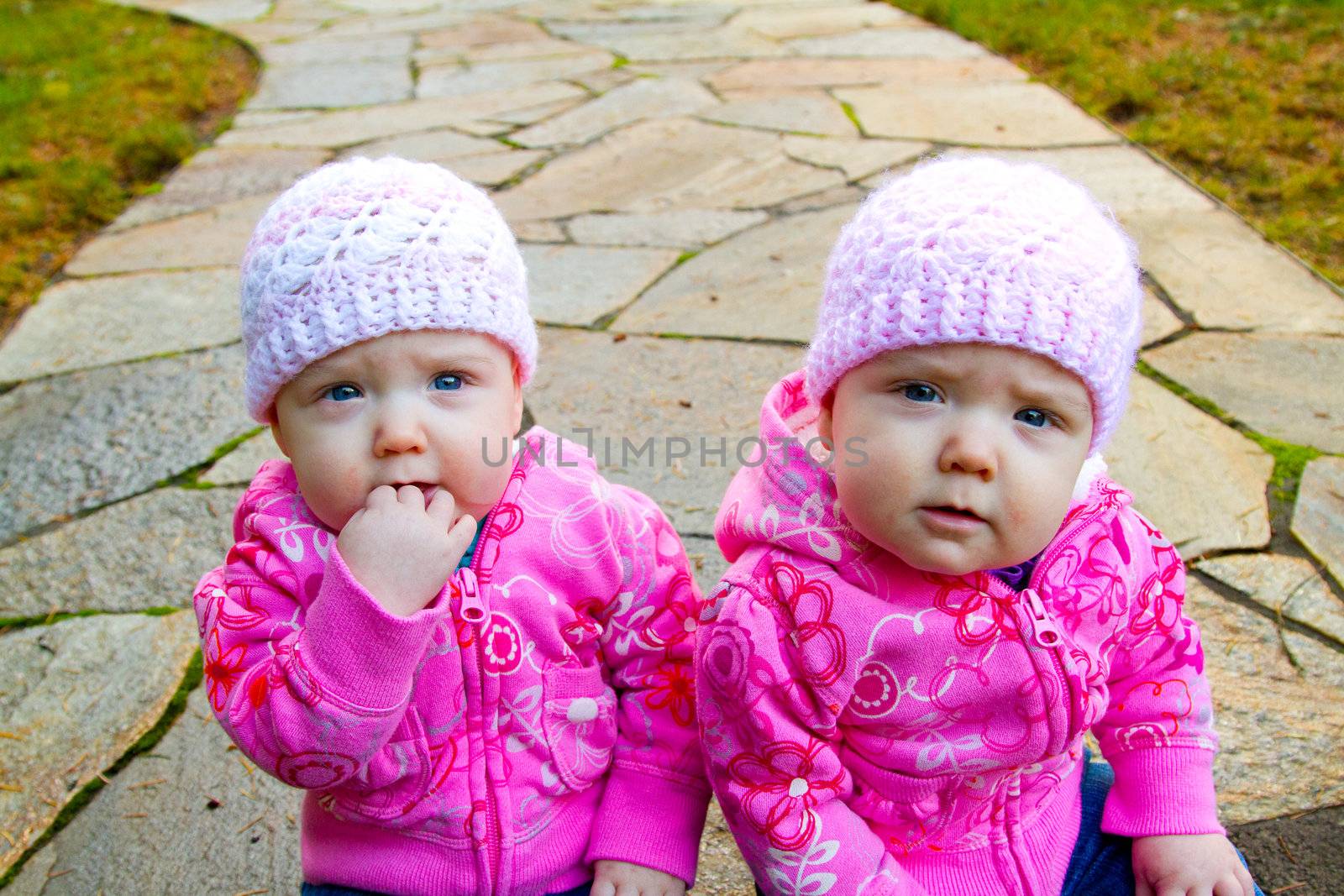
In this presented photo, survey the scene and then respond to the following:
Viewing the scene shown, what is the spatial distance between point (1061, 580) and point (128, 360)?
291 cm

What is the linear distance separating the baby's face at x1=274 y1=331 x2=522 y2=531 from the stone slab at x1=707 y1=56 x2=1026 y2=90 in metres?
4.33

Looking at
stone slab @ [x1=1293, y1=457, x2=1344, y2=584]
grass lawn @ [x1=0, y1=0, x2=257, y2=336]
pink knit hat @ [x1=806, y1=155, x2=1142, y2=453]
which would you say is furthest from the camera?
grass lawn @ [x1=0, y1=0, x2=257, y2=336]

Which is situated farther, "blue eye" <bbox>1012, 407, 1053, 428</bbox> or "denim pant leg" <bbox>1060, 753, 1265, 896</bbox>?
"denim pant leg" <bbox>1060, 753, 1265, 896</bbox>

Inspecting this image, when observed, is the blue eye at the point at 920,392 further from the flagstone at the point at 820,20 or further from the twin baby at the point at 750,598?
the flagstone at the point at 820,20

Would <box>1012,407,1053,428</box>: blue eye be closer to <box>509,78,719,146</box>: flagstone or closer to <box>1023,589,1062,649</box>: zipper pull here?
<box>1023,589,1062,649</box>: zipper pull

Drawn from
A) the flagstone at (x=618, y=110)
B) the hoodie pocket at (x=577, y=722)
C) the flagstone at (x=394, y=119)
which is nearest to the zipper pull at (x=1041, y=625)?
the hoodie pocket at (x=577, y=722)

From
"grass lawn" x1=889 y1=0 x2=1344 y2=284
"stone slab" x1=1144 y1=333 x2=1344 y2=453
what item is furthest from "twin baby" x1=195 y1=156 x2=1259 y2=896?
"grass lawn" x1=889 y1=0 x2=1344 y2=284

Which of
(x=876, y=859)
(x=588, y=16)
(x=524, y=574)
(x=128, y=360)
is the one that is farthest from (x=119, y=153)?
(x=876, y=859)

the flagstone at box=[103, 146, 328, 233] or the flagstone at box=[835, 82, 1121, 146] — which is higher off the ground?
the flagstone at box=[835, 82, 1121, 146]

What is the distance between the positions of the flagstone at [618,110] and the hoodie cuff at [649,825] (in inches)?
148

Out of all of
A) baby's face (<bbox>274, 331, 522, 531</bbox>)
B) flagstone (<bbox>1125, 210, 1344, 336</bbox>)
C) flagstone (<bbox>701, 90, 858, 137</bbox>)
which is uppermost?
baby's face (<bbox>274, 331, 522, 531</bbox>)

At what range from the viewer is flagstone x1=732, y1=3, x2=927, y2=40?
6438 millimetres

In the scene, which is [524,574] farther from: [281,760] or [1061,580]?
[1061,580]

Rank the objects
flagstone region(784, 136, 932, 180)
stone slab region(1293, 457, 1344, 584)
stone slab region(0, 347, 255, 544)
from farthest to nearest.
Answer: flagstone region(784, 136, 932, 180) < stone slab region(0, 347, 255, 544) < stone slab region(1293, 457, 1344, 584)
